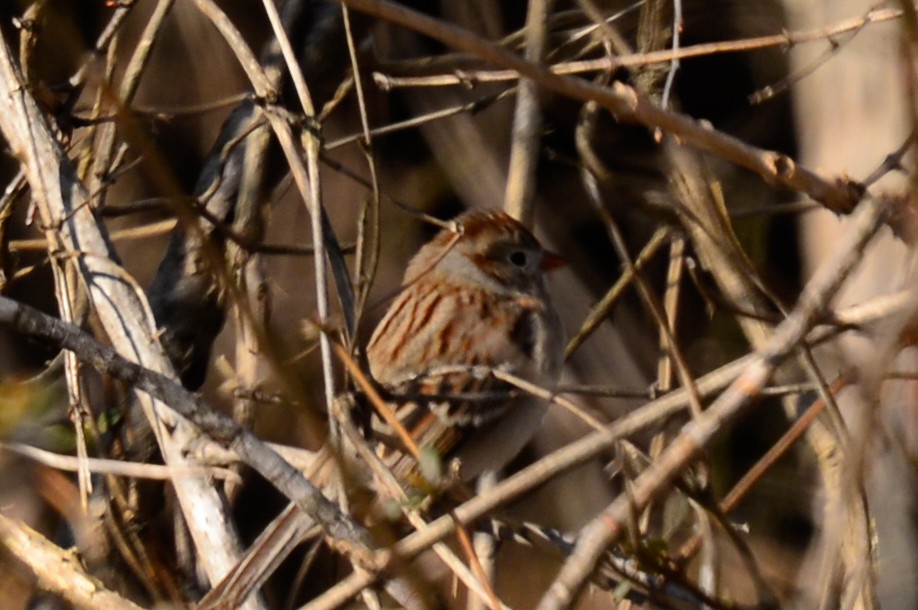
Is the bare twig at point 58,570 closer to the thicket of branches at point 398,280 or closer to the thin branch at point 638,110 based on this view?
the thicket of branches at point 398,280

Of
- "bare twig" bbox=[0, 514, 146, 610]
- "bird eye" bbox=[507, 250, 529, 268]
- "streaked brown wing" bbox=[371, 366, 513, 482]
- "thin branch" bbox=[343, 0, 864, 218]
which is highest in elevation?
"bird eye" bbox=[507, 250, 529, 268]

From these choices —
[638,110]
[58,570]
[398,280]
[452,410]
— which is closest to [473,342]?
[452,410]

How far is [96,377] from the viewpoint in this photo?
2.81 m

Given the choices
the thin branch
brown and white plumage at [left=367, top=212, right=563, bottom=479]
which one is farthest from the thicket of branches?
brown and white plumage at [left=367, top=212, right=563, bottom=479]

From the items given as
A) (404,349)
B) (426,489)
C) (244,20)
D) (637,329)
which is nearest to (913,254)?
(426,489)

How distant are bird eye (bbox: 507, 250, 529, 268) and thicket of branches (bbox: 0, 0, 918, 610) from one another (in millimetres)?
165

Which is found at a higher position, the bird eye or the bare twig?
the bird eye

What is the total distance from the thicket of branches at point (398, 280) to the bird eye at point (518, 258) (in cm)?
16

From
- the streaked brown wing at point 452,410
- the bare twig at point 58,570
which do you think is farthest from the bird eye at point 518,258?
the bare twig at point 58,570

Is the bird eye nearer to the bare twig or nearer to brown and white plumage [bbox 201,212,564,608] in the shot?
brown and white plumage [bbox 201,212,564,608]

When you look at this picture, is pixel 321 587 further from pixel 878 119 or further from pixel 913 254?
pixel 913 254

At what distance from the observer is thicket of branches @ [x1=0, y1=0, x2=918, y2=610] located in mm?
1623

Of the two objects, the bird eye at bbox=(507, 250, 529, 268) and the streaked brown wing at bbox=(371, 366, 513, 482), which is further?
the bird eye at bbox=(507, 250, 529, 268)

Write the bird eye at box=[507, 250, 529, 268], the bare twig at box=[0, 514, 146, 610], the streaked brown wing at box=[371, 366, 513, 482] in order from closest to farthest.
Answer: the bare twig at box=[0, 514, 146, 610] → the streaked brown wing at box=[371, 366, 513, 482] → the bird eye at box=[507, 250, 529, 268]
